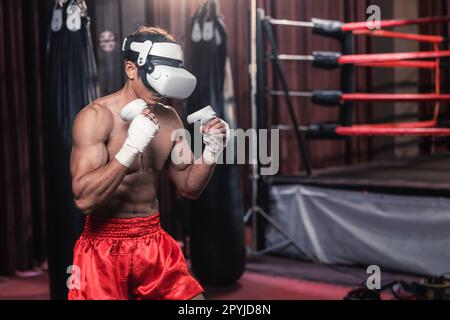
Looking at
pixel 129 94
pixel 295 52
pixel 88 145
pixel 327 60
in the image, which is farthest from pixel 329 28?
pixel 88 145

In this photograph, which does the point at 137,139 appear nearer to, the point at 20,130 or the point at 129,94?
the point at 129,94

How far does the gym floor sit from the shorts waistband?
1570 mm

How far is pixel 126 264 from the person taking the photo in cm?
164

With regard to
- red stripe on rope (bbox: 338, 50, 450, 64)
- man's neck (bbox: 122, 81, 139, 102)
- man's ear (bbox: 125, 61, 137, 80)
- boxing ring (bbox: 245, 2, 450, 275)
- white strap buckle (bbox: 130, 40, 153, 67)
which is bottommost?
boxing ring (bbox: 245, 2, 450, 275)

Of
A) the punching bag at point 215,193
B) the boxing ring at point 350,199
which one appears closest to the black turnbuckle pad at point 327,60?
the boxing ring at point 350,199

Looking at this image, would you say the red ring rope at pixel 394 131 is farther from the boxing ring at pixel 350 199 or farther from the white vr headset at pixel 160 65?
the white vr headset at pixel 160 65

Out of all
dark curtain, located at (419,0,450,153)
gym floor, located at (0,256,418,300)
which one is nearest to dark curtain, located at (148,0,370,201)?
dark curtain, located at (419,0,450,153)

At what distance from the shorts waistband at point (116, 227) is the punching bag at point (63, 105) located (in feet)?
3.29

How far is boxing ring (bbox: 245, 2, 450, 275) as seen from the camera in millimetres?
3371

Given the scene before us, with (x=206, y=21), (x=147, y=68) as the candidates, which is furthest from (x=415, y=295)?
(x=147, y=68)

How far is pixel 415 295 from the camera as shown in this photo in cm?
291

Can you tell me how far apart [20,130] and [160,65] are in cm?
249

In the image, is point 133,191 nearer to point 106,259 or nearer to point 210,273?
point 106,259

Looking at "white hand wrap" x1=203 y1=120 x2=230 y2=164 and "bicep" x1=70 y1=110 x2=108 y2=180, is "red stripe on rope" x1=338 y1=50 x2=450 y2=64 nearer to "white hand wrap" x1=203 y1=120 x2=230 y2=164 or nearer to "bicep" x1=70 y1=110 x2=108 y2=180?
"white hand wrap" x1=203 y1=120 x2=230 y2=164
